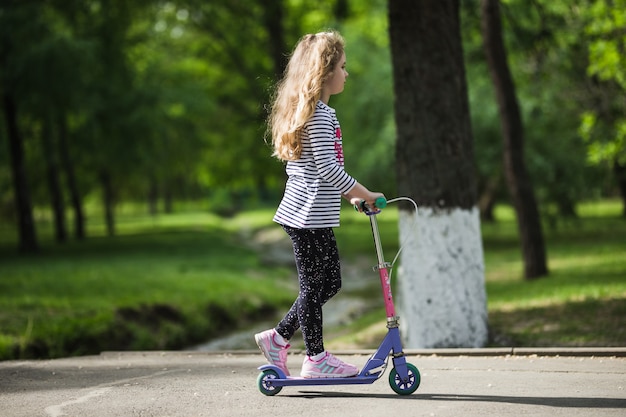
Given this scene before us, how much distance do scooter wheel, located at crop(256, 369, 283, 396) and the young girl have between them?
2.8 inches

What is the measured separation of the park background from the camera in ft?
41.7

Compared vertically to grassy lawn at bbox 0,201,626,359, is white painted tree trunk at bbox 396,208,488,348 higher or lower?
higher

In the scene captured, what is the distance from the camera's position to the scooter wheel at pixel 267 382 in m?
5.82

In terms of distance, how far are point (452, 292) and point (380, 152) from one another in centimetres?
1644

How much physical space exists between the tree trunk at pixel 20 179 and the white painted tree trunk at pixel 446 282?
60.3 feet

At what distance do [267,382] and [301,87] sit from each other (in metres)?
1.90

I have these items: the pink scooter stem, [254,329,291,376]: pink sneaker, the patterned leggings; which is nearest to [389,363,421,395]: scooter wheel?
the pink scooter stem

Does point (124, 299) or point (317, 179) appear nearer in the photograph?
point (317, 179)

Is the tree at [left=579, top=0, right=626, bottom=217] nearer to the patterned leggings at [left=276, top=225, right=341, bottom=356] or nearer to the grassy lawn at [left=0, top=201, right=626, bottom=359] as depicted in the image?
the grassy lawn at [left=0, top=201, right=626, bottom=359]

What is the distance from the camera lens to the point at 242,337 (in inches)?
554

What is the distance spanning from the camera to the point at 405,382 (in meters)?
5.73

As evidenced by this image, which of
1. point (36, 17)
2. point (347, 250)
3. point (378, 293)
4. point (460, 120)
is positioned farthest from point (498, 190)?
point (460, 120)

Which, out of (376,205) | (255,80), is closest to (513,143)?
(255,80)

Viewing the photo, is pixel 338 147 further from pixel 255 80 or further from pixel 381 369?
pixel 255 80
